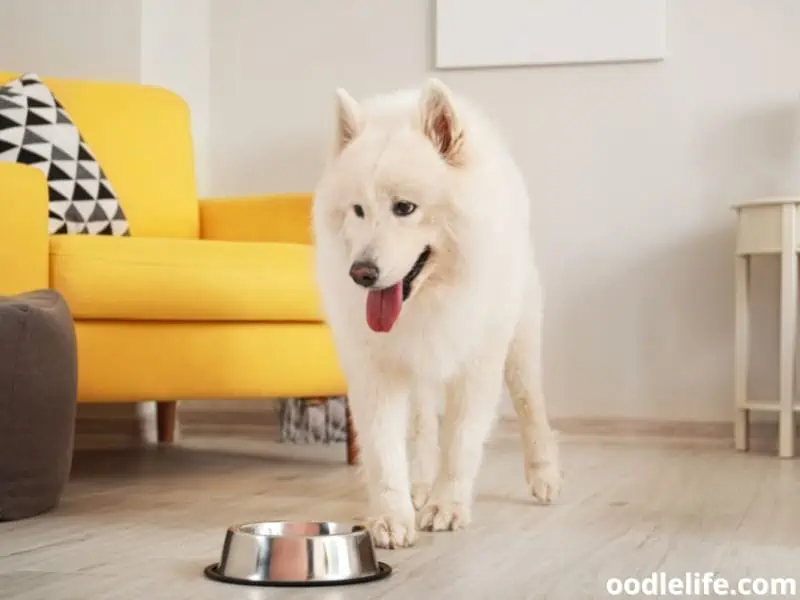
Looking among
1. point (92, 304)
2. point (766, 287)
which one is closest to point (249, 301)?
point (92, 304)

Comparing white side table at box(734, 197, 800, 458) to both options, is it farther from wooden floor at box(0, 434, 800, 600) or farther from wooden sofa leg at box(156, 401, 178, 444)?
wooden sofa leg at box(156, 401, 178, 444)

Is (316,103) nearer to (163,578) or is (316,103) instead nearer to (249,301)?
(249,301)

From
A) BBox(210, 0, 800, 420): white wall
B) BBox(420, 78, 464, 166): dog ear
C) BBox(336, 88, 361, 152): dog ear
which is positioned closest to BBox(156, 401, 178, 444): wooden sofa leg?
BBox(210, 0, 800, 420): white wall

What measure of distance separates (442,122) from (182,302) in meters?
1.02

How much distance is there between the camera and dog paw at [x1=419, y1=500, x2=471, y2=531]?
2186 mm

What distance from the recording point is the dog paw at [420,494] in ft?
8.34

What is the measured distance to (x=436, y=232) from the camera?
2.06m

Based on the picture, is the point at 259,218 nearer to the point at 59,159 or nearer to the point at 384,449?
the point at 59,159

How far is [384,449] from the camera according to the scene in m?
2.12

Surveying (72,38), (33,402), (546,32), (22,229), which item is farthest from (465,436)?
(72,38)

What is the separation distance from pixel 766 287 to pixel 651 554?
7.49ft

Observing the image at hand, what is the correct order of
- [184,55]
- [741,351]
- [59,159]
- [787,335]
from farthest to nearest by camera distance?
1. [184,55]
2. [741,351]
3. [787,335]
4. [59,159]

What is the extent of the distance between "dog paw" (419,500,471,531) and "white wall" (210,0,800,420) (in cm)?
200

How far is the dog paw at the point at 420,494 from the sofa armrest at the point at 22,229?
93cm
